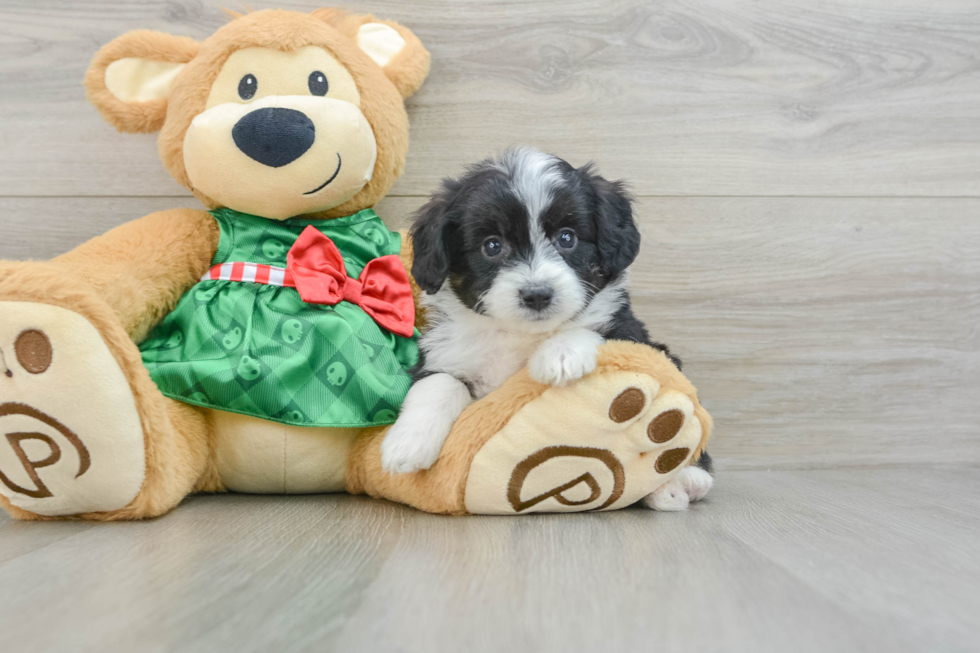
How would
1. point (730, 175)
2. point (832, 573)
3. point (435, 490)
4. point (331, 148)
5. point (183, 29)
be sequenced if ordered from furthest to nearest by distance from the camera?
point (730, 175) < point (183, 29) < point (331, 148) < point (435, 490) < point (832, 573)

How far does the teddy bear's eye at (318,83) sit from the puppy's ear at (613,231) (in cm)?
67

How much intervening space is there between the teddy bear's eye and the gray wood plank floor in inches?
38.2

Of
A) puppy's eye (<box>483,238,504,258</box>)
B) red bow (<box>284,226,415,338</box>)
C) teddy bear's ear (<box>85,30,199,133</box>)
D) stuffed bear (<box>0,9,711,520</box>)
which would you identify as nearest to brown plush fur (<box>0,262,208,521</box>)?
stuffed bear (<box>0,9,711,520</box>)

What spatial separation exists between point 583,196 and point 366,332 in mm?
584

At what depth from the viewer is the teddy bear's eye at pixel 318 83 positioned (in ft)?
5.31

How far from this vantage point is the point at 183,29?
198 cm

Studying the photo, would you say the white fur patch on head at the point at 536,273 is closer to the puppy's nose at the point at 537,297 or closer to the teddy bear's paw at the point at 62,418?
the puppy's nose at the point at 537,297

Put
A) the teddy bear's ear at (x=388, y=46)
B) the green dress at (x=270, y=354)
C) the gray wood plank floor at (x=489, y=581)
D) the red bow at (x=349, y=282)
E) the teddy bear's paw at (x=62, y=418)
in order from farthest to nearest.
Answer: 1. the teddy bear's ear at (x=388, y=46)
2. the red bow at (x=349, y=282)
3. the green dress at (x=270, y=354)
4. the teddy bear's paw at (x=62, y=418)
5. the gray wood plank floor at (x=489, y=581)

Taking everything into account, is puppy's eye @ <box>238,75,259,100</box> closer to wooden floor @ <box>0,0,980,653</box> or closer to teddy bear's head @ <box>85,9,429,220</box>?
teddy bear's head @ <box>85,9,429,220</box>

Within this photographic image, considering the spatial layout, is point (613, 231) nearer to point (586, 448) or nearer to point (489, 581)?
point (586, 448)

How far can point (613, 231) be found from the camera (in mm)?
1501

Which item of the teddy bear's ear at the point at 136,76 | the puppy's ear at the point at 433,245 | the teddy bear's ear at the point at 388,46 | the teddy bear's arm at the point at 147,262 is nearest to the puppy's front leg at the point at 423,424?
the puppy's ear at the point at 433,245

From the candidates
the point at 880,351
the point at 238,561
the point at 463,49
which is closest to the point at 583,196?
the point at 463,49

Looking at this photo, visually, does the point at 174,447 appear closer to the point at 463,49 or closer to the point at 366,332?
the point at 366,332
